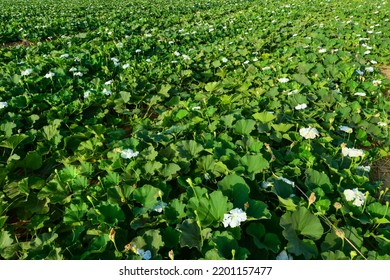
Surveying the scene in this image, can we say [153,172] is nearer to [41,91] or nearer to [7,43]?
[41,91]

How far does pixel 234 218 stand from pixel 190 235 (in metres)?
0.28

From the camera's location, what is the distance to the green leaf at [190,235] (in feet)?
5.99

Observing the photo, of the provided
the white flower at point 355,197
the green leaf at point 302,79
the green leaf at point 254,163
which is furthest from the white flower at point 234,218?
the green leaf at point 302,79

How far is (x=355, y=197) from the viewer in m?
2.17

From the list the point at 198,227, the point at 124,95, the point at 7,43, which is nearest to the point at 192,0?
the point at 7,43

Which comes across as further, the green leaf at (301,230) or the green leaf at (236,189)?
the green leaf at (236,189)

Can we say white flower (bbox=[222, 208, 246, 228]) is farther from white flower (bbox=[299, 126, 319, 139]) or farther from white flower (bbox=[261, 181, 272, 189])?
white flower (bbox=[299, 126, 319, 139])

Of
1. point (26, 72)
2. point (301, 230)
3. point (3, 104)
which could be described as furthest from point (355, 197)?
point (26, 72)

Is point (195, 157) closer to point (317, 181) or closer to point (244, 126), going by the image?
point (244, 126)

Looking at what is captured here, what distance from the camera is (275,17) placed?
1023 centimetres

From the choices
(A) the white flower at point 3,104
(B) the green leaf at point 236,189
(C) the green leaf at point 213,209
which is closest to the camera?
(C) the green leaf at point 213,209

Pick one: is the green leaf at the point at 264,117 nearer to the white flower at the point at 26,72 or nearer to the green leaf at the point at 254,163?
the green leaf at the point at 254,163

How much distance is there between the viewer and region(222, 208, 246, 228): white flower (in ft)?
6.01

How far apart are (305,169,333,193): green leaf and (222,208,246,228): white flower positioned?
2.36 ft
